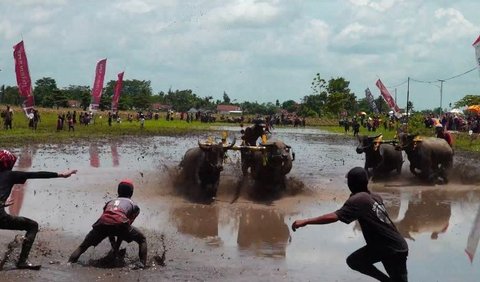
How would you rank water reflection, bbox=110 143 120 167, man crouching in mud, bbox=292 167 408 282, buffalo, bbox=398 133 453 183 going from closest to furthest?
man crouching in mud, bbox=292 167 408 282 < buffalo, bbox=398 133 453 183 < water reflection, bbox=110 143 120 167

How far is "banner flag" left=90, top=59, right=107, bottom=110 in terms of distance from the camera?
4375cm

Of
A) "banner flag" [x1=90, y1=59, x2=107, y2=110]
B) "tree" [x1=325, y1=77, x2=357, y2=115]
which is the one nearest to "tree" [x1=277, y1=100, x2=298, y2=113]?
"tree" [x1=325, y1=77, x2=357, y2=115]

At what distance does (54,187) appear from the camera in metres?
17.0

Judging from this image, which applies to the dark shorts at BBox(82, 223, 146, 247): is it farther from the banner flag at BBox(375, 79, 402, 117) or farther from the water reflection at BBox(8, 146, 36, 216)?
the banner flag at BBox(375, 79, 402, 117)

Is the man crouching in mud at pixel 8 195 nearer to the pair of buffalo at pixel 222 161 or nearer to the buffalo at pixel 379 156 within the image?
the pair of buffalo at pixel 222 161

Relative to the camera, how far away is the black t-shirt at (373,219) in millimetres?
6852

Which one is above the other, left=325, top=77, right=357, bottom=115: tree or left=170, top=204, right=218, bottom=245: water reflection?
left=325, top=77, right=357, bottom=115: tree

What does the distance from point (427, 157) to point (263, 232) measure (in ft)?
30.9

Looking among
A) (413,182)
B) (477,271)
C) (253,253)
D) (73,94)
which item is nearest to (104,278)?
(253,253)

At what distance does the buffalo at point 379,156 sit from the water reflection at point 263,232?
21.6 feet

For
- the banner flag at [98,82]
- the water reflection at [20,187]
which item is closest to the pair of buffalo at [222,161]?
the water reflection at [20,187]

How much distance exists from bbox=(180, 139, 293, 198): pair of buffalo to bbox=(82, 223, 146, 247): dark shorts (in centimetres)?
623

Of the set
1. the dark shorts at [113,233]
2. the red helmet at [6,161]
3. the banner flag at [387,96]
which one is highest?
the banner flag at [387,96]

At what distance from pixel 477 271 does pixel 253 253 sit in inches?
137
